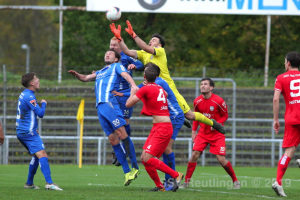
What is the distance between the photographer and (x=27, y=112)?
9.83 m

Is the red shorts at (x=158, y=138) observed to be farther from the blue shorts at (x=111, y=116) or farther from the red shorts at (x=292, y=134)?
the red shorts at (x=292, y=134)

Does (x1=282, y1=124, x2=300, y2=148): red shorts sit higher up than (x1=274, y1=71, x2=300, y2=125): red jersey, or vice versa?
(x1=274, y1=71, x2=300, y2=125): red jersey

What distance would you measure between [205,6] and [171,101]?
13185 mm

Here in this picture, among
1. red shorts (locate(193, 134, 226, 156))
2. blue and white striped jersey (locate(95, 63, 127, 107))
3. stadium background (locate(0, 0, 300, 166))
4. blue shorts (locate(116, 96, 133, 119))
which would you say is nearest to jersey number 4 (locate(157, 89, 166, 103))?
blue and white striped jersey (locate(95, 63, 127, 107))

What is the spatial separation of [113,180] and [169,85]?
123 inches

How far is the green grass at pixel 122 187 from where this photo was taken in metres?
8.69

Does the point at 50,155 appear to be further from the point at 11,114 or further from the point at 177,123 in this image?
the point at 177,123

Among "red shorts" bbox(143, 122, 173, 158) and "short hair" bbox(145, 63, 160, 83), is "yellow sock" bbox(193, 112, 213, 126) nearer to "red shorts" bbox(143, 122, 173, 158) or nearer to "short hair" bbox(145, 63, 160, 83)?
"red shorts" bbox(143, 122, 173, 158)

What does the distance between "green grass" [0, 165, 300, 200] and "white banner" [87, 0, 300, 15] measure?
780 centimetres

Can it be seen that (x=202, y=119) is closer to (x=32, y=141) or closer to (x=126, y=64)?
(x=126, y=64)

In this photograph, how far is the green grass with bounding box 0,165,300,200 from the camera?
8.69 m

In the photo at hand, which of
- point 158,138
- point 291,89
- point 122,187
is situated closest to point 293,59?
point 291,89

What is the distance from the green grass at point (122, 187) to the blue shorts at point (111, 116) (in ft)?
3.48

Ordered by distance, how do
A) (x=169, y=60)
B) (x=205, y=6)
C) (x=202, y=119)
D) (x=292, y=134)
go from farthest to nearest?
(x=169, y=60) → (x=205, y=6) → (x=202, y=119) → (x=292, y=134)
